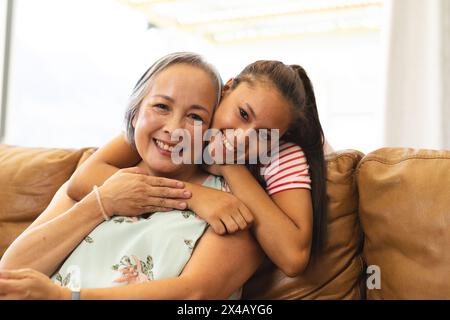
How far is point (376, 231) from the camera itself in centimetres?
121

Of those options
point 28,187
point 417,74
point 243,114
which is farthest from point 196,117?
point 417,74

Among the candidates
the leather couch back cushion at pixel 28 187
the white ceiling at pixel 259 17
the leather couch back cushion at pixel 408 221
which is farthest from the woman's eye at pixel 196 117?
the white ceiling at pixel 259 17

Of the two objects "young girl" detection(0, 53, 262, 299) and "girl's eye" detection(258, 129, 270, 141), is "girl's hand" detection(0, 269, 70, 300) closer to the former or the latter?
"young girl" detection(0, 53, 262, 299)

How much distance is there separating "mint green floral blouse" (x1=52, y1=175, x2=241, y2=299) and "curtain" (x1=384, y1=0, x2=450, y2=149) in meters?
1.53

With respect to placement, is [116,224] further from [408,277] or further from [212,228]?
[408,277]

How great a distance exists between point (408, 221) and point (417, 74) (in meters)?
1.36

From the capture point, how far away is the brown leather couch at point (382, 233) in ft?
3.64

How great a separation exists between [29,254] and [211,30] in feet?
9.99

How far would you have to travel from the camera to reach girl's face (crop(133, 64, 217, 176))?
3.69 feet

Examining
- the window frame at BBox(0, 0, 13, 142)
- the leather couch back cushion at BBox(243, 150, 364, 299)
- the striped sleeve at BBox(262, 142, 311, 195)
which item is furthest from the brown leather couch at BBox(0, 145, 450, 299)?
the window frame at BBox(0, 0, 13, 142)

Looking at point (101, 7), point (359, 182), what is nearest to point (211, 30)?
point (101, 7)

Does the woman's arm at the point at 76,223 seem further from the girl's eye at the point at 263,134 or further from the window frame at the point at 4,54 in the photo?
the window frame at the point at 4,54

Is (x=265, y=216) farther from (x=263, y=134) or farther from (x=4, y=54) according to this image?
(x=4, y=54)

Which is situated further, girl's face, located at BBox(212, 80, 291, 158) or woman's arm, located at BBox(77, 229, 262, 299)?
girl's face, located at BBox(212, 80, 291, 158)
